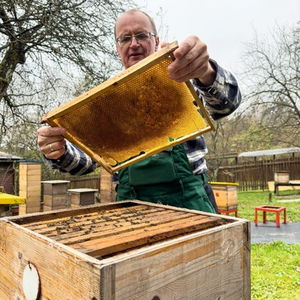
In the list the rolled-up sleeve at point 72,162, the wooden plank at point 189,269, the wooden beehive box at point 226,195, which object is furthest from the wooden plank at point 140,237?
the wooden beehive box at point 226,195

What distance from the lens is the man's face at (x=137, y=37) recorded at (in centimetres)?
174

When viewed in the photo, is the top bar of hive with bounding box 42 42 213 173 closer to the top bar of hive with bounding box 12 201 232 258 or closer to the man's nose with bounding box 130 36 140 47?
the top bar of hive with bounding box 12 201 232 258

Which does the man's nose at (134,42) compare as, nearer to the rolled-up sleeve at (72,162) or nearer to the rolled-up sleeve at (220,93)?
the rolled-up sleeve at (220,93)

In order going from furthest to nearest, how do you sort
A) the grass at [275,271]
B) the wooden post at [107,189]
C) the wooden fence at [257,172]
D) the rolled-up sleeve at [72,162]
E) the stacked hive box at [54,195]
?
1. the wooden fence at [257,172]
2. the wooden post at [107,189]
3. the stacked hive box at [54,195]
4. the grass at [275,271]
5. the rolled-up sleeve at [72,162]

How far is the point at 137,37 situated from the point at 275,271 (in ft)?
15.8

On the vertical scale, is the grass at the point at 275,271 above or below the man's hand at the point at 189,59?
below

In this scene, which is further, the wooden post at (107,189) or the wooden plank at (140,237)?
the wooden post at (107,189)

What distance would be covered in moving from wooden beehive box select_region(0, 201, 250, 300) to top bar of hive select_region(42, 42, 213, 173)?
1.15 feet

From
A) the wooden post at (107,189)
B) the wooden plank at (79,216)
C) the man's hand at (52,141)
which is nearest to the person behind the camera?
the wooden plank at (79,216)

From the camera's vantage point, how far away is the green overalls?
5.43ft

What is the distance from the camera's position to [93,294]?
776 millimetres

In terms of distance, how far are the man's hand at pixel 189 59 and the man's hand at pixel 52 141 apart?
60 cm

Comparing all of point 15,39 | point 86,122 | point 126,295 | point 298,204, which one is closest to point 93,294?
point 126,295

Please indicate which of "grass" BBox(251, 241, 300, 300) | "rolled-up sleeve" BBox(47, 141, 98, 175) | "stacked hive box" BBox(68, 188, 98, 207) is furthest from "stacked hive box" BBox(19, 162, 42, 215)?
"grass" BBox(251, 241, 300, 300)
